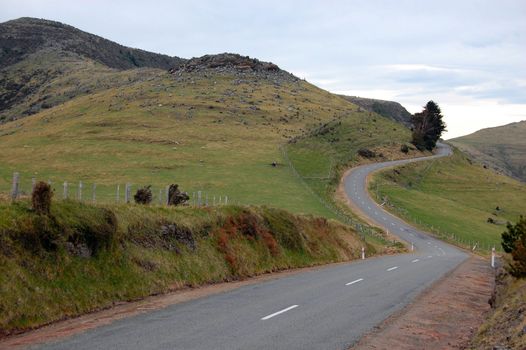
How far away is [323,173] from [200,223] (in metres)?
66.8

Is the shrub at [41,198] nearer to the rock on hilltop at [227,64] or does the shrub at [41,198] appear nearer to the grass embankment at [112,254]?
the grass embankment at [112,254]

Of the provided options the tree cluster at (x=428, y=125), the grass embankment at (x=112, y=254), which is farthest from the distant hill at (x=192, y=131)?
the grass embankment at (x=112, y=254)

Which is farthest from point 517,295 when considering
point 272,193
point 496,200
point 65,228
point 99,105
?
point 99,105

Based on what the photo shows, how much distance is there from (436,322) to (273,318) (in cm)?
447

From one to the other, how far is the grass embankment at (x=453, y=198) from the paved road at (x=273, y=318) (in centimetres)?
4789

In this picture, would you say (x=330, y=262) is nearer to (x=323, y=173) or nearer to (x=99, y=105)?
(x=323, y=173)

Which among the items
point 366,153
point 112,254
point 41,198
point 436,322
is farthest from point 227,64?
point 436,322

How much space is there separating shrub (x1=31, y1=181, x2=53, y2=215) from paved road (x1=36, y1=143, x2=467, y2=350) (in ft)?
13.5

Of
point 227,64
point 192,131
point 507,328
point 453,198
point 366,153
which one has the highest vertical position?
point 227,64

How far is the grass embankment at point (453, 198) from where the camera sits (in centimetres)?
7200

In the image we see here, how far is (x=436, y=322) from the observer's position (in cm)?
1530

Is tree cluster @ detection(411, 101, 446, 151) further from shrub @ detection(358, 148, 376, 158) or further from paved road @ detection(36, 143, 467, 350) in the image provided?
paved road @ detection(36, 143, 467, 350)

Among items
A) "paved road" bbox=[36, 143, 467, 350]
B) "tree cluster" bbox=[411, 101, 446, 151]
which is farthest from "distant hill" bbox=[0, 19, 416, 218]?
"paved road" bbox=[36, 143, 467, 350]

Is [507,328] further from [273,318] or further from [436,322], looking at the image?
[273,318]
